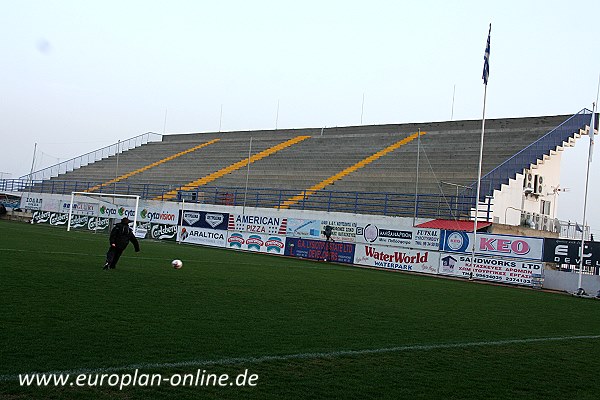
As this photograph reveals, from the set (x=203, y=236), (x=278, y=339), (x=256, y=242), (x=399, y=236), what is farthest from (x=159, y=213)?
(x=278, y=339)

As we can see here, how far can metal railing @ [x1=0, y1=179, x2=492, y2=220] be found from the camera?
33.3 m

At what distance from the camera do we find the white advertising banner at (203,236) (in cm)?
3644

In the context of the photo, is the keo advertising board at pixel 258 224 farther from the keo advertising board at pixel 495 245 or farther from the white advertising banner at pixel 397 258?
the keo advertising board at pixel 495 245

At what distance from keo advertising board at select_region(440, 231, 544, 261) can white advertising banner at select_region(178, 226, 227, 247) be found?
12.8m

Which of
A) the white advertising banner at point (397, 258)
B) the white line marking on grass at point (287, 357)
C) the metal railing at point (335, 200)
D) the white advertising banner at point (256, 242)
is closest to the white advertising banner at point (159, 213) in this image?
the metal railing at point (335, 200)

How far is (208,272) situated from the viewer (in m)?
18.5

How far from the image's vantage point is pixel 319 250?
32469mm

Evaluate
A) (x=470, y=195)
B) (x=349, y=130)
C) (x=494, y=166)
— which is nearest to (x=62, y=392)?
(x=470, y=195)

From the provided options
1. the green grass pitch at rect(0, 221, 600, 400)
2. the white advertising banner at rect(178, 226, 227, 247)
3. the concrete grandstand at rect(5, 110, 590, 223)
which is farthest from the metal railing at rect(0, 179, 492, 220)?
the green grass pitch at rect(0, 221, 600, 400)

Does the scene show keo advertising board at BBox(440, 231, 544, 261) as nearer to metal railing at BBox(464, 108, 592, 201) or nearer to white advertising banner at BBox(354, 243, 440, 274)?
white advertising banner at BBox(354, 243, 440, 274)

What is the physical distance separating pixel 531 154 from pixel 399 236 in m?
11.1

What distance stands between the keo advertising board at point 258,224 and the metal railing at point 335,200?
1251 millimetres

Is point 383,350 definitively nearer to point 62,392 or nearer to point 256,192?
point 62,392

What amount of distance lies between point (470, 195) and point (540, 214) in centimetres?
666
